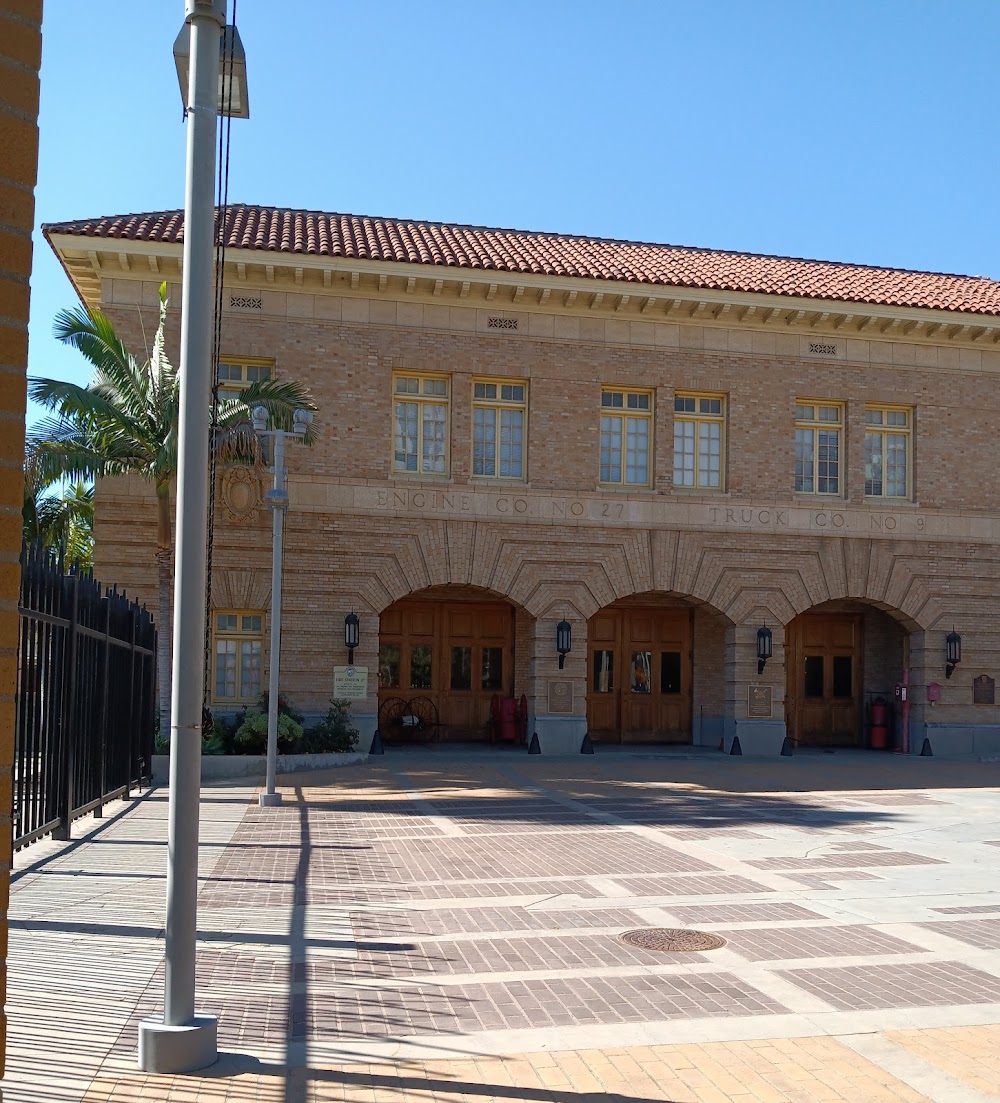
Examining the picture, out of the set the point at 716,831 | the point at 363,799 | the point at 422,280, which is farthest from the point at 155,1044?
the point at 422,280

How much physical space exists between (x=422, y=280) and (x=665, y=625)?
10.1 meters

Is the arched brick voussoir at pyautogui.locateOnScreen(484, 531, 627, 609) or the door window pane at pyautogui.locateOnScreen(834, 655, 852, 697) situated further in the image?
the door window pane at pyautogui.locateOnScreen(834, 655, 852, 697)

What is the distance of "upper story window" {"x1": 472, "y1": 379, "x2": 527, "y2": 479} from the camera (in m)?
25.1

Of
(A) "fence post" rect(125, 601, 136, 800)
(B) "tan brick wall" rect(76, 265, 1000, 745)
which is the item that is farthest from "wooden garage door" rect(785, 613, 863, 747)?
(A) "fence post" rect(125, 601, 136, 800)

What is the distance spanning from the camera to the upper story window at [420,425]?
24766 mm

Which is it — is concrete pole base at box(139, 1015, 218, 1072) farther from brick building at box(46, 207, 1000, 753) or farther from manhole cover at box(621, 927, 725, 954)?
brick building at box(46, 207, 1000, 753)

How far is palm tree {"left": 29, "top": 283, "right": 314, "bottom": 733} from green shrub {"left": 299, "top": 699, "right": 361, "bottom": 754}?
2615mm

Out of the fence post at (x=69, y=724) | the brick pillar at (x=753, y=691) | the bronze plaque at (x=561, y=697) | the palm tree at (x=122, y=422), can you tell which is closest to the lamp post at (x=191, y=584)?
the fence post at (x=69, y=724)

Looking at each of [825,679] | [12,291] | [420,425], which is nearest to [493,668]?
[420,425]

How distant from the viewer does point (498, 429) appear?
25.2m

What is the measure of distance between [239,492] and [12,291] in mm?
20881

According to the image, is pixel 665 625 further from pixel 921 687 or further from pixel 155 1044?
pixel 155 1044

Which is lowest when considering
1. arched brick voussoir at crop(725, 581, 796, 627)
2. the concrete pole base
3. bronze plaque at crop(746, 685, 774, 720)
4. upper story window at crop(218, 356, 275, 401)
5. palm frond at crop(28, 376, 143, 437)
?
the concrete pole base

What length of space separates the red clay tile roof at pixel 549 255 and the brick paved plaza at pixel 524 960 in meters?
13.0
